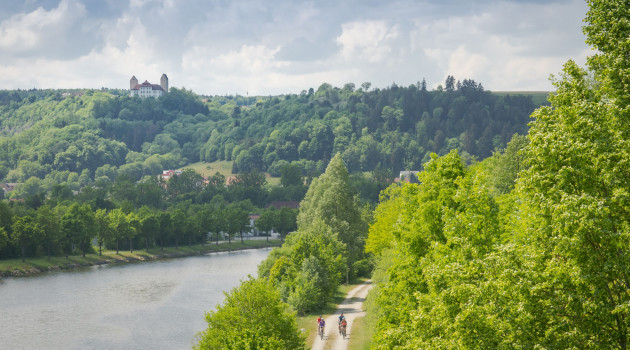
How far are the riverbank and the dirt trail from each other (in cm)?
5606

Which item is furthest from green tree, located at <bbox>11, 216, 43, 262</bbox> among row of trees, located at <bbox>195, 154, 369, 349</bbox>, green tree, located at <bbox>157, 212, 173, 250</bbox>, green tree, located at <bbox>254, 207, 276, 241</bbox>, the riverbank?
green tree, located at <bbox>254, 207, 276, 241</bbox>

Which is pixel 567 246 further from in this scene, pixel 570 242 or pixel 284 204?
pixel 284 204

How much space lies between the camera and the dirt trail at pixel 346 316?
4594 cm

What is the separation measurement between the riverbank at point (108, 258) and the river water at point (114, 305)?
3.76 m

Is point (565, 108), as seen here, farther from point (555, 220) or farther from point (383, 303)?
point (383, 303)

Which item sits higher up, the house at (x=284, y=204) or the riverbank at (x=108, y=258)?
the house at (x=284, y=204)

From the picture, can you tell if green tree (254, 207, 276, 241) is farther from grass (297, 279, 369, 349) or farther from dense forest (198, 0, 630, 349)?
dense forest (198, 0, 630, 349)

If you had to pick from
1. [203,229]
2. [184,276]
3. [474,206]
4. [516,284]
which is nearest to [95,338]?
[184,276]

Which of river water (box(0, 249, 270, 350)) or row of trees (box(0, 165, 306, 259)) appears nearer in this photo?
river water (box(0, 249, 270, 350))

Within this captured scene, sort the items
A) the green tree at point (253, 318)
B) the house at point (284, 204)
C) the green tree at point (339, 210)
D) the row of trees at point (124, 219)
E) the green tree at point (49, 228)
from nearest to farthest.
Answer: the green tree at point (253, 318) < the green tree at point (339, 210) < the green tree at point (49, 228) < the row of trees at point (124, 219) < the house at point (284, 204)

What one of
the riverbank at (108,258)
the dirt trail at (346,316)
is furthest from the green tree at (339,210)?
the riverbank at (108,258)

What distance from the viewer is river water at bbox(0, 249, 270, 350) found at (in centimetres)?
6031

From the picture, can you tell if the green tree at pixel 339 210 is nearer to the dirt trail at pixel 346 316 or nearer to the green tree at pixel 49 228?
the dirt trail at pixel 346 316

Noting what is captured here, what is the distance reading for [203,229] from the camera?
463 ft
